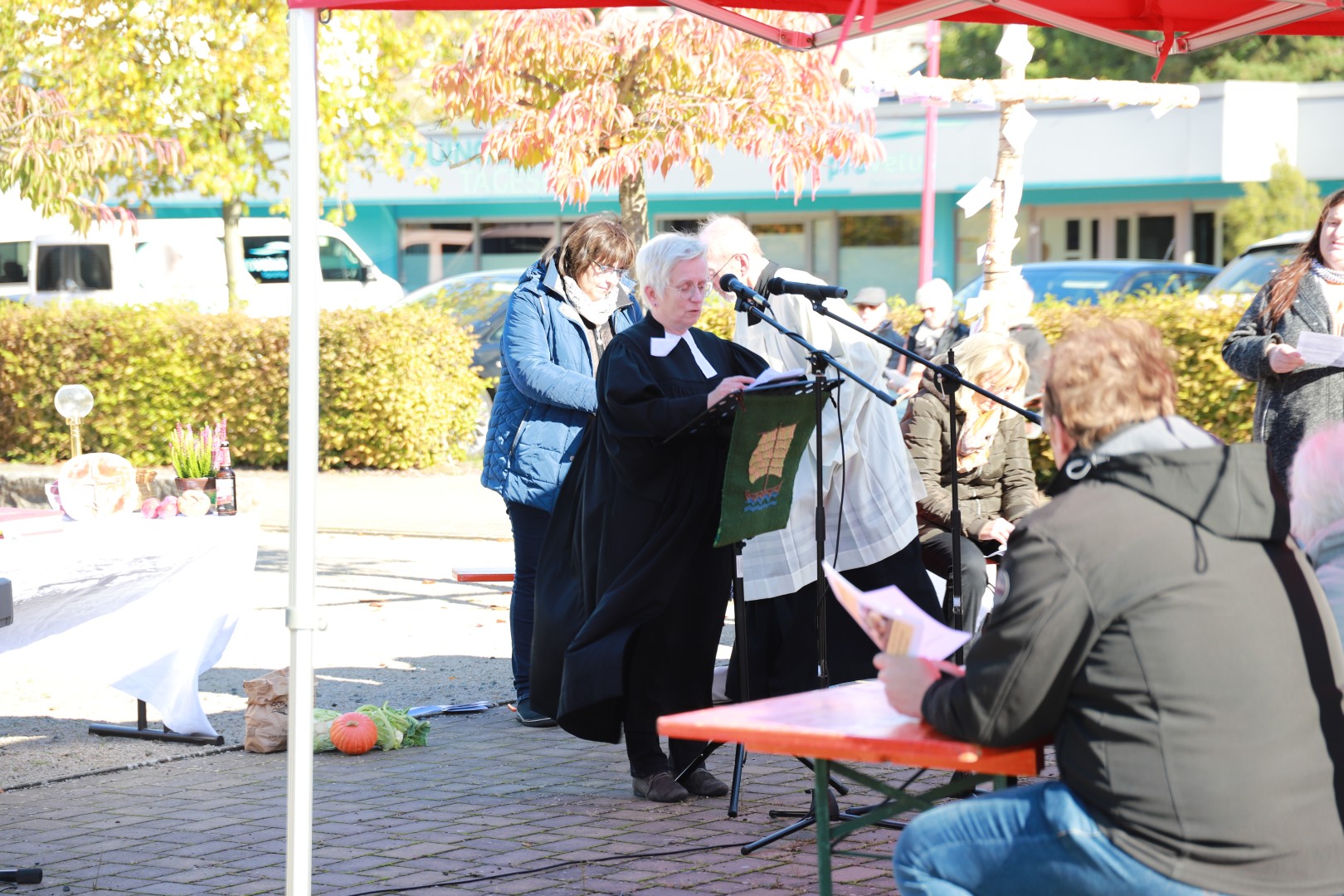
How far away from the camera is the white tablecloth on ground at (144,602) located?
544 cm

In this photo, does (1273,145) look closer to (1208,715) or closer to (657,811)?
(657,811)

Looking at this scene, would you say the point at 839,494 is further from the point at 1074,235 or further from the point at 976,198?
the point at 1074,235

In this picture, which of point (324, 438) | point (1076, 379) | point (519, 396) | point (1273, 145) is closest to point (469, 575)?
point (519, 396)

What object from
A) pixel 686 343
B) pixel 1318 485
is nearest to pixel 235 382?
pixel 686 343

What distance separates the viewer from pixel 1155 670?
2570mm

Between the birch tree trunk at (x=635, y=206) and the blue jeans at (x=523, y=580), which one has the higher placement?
the birch tree trunk at (x=635, y=206)

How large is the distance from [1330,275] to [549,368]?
2907 mm

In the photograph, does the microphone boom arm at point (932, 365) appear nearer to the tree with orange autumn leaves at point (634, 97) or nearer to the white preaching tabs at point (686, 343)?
the white preaching tabs at point (686, 343)

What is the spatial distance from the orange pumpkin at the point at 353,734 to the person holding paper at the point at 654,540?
1.03m

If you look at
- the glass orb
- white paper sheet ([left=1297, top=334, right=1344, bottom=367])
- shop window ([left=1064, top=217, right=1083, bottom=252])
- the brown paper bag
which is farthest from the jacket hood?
shop window ([left=1064, top=217, right=1083, bottom=252])

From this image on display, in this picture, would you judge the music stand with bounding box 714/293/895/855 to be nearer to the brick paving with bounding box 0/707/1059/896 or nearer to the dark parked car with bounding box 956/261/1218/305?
the brick paving with bounding box 0/707/1059/896

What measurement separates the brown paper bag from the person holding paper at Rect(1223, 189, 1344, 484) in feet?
12.4

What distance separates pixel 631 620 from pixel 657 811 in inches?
24.2

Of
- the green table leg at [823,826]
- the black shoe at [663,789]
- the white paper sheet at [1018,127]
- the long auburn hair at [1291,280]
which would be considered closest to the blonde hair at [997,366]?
the long auburn hair at [1291,280]
